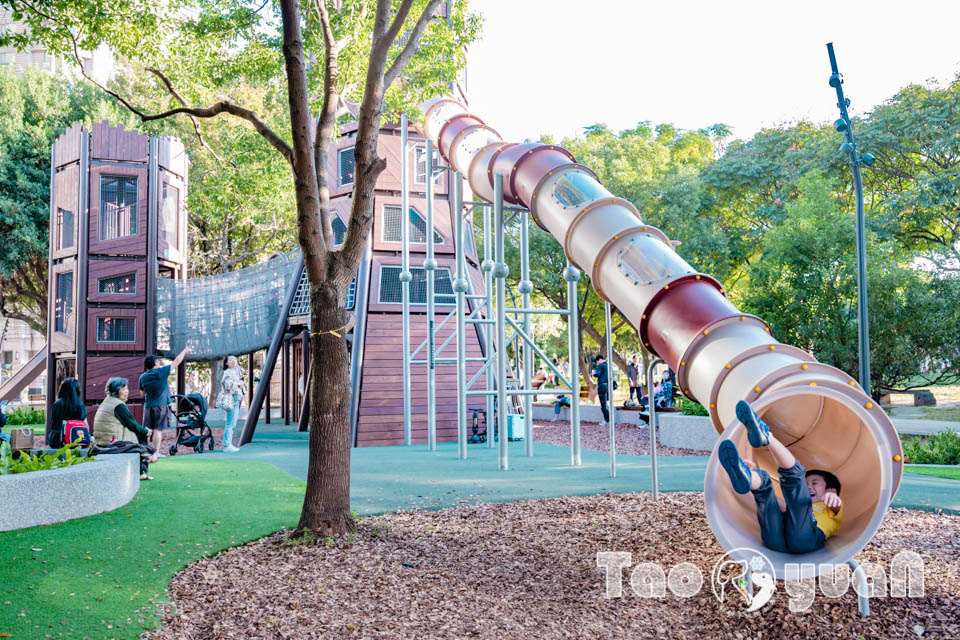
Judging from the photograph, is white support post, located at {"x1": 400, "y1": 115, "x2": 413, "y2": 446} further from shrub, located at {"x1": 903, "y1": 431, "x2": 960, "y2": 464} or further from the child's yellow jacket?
the child's yellow jacket

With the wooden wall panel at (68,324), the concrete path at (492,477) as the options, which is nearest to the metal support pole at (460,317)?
the concrete path at (492,477)

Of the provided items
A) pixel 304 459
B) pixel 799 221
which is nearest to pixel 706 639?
pixel 304 459

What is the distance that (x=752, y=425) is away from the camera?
3.85 meters

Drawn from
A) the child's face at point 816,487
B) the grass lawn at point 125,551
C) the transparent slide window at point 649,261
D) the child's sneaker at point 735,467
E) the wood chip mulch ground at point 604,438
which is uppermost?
the transparent slide window at point 649,261

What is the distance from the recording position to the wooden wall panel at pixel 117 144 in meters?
18.0

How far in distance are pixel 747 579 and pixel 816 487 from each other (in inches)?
29.9

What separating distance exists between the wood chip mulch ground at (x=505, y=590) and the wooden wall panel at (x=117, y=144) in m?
15.2

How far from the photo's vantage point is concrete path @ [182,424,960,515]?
792 centimetres

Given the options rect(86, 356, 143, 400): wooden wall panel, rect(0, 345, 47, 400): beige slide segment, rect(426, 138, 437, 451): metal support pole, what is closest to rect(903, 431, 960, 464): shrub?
rect(426, 138, 437, 451): metal support pole

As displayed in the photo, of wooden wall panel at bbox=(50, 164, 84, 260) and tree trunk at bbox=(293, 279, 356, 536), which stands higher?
wooden wall panel at bbox=(50, 164, 84, 260)

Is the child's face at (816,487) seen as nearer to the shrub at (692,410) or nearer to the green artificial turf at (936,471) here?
the green artificial turf at (936,471)

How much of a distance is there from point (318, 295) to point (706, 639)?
3813 millimetres

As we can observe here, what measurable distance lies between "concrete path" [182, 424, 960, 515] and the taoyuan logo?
3.25 meters

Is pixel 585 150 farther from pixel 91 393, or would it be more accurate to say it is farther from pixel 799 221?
pixel 91 393
